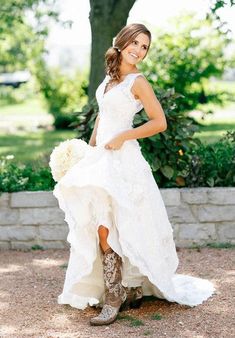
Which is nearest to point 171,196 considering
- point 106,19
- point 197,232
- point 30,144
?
point 197,232

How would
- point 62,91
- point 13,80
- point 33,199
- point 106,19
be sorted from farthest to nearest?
point 13,80
point 62,91
point 106,19
point 33,199

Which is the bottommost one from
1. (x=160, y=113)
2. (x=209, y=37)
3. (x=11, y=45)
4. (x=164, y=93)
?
(x=11, y=45)

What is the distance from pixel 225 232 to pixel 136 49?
2.48 metres

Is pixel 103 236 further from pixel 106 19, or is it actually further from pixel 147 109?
pixel 106 19

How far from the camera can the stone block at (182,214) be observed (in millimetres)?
6223

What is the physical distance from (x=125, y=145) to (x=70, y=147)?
1.14 ft

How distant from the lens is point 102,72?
8922mm

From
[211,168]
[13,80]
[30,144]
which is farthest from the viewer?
[13,80]

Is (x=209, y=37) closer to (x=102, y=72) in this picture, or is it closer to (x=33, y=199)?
(x=102, y=72)

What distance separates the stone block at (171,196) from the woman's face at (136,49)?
2.12 metres

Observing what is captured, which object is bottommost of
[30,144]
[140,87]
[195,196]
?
[30,144]

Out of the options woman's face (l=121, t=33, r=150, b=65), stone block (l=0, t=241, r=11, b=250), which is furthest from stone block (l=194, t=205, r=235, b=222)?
woman's face (l=121, t=33, r=150, b=65)

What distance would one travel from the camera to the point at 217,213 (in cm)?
620

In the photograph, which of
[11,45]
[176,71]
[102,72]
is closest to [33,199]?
[102,72]
